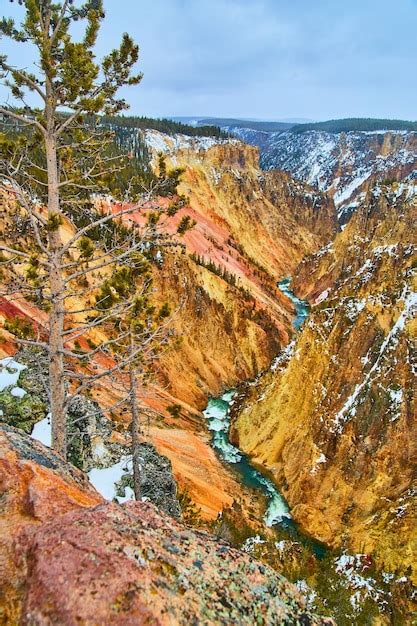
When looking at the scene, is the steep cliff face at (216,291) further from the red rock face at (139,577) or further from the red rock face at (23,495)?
the red rock face at (139,577)

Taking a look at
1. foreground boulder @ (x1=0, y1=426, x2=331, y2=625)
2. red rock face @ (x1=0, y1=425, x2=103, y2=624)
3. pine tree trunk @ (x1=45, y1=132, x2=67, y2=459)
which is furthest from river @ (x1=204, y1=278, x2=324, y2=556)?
foreground boulder @ (x1=0, y1=426, x2=331, y2=625)

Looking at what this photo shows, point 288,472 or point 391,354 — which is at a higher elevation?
point 391,354

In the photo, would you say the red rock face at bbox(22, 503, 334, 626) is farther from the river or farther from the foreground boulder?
the river

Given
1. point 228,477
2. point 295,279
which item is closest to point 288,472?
point 228,477

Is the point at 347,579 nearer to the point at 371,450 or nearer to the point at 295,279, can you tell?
the point at 371,450

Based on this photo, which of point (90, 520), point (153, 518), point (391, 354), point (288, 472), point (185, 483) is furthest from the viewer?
point (288, 472)

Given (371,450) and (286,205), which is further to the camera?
(286,205)
